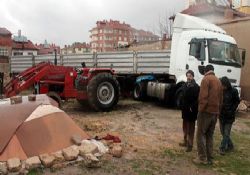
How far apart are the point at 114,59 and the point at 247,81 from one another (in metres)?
6.50

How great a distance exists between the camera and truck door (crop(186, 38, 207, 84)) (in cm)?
1405

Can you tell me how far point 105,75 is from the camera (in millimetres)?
14242

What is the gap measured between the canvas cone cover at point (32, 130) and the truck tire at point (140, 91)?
7.85m

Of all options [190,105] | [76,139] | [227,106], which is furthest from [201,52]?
[76,139]

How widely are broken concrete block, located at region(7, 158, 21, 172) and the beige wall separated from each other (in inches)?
557

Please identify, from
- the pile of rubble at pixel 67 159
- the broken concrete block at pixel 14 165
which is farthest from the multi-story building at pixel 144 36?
the broken concrete block at pixel 14 165

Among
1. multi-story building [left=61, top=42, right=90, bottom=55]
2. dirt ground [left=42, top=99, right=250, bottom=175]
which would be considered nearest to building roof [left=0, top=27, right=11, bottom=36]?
multi-story building [left=61, top=42, right=90, bottom=55]

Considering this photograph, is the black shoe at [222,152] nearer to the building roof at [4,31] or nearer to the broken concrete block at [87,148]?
the broken concrete block at [87,148]

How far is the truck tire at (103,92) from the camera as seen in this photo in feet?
45.4

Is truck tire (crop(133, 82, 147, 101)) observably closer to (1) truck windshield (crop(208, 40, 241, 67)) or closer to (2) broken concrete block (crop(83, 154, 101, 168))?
(1) truck windshield (crop(208, 40, 241, 67))

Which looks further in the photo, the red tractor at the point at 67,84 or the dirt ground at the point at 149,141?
the red tractor at the point at 67,84

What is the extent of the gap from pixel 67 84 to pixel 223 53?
5491 mm

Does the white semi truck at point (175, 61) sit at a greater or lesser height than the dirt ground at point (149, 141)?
greater

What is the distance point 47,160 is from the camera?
23.4 feet
